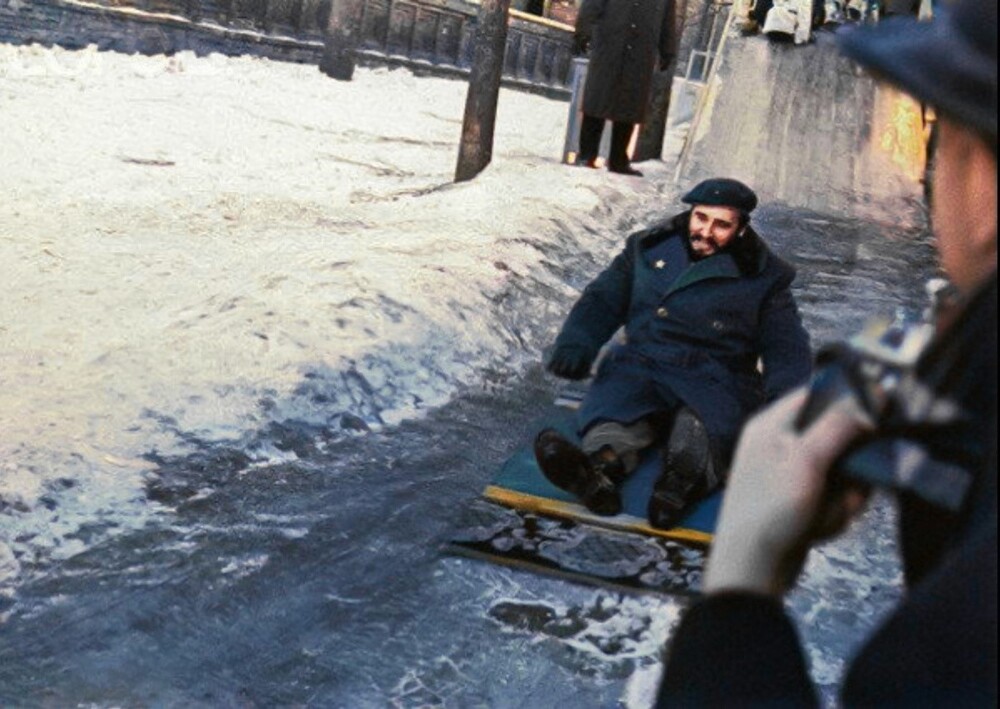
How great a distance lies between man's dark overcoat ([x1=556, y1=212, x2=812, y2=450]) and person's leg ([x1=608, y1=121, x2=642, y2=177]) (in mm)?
7524

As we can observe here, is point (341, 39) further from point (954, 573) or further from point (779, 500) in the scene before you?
point (954, 573)

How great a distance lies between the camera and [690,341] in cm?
580

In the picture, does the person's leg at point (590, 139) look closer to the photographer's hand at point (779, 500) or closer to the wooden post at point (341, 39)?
the wooden post at point (341, 39)

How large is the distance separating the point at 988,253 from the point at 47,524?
4.21 meters

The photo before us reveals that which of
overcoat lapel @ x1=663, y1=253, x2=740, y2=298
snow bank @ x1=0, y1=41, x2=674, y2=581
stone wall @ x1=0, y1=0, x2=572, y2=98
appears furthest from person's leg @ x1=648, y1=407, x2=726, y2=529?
stone wall @ x1=0, y1=0, x2=572, y2=98

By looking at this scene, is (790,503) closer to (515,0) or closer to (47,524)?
(47,524)

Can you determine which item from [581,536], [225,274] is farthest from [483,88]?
[581,536]

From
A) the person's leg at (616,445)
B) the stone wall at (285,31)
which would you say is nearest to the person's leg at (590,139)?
the stone wall at (285,31)

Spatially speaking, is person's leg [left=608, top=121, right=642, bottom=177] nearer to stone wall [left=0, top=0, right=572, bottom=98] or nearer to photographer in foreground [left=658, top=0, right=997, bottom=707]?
stone wall [left=0, top=0, right=572, bottom=98]

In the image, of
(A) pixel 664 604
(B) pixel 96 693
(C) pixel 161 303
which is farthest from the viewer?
(C) pixel 161 303

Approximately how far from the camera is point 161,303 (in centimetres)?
767

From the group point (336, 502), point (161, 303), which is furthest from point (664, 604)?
point (161, 303)

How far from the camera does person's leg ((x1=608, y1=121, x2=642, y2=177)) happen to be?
13.3 m

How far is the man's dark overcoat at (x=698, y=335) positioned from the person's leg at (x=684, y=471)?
0.13 metres
